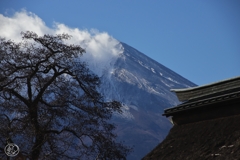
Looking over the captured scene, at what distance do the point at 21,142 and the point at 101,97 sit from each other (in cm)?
319

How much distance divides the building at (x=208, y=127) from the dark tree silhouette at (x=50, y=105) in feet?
14.9

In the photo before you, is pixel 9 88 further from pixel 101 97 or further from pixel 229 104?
pixel 229 104

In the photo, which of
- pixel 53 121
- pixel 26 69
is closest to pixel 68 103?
pixel 53 121

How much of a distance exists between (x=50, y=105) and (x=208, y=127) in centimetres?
703

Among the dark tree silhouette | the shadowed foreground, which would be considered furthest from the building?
the dark tree silhouette

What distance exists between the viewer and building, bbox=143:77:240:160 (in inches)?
324

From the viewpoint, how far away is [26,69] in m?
14.8

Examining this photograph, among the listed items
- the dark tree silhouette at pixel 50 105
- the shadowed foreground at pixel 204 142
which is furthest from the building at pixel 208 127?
the dark tree silhouette at pixel 50 105

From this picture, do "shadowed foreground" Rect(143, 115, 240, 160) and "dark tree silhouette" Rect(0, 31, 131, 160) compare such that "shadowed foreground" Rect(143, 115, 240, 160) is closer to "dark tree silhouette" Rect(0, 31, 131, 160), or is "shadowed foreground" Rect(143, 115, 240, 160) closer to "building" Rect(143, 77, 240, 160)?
"building" Rect(143, 77, 240, 160)

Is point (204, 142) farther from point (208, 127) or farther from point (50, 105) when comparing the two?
point (50, 105)

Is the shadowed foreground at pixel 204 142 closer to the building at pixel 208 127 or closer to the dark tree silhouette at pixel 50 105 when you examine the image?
the building at pixel 208 127

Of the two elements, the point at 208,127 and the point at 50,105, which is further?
the point at 50,105

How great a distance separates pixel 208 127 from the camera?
29.9 feet

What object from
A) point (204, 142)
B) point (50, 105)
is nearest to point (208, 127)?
point (204, 142)
